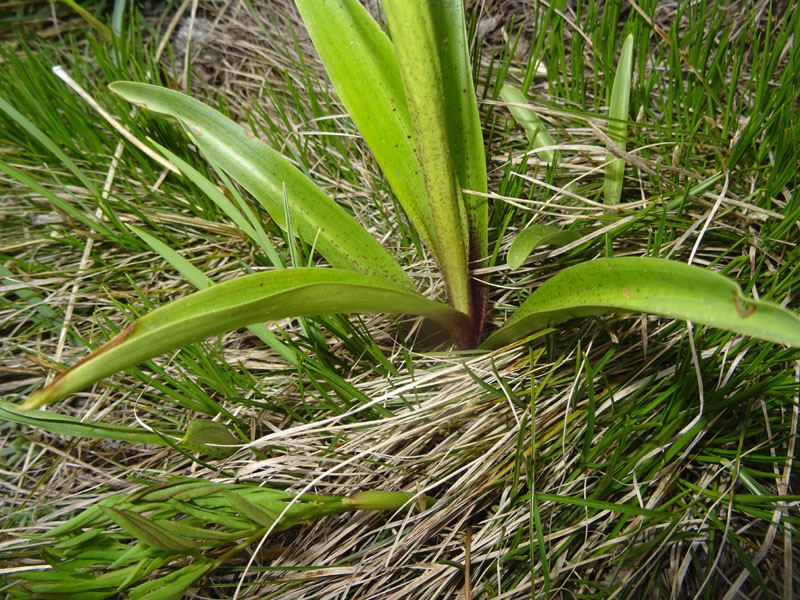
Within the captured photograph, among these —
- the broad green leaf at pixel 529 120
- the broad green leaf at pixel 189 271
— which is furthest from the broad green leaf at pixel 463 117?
the broad green leaf at pixel 189 271

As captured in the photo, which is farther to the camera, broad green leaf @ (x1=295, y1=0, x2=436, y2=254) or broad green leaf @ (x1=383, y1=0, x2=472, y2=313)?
broad green leaf @ (x1=295, y1=0, x2=436, y2=254)

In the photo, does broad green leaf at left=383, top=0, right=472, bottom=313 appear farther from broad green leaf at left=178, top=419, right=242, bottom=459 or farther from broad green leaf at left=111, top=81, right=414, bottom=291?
broad green leaf at left=178, top=419, right=242, bottom=459

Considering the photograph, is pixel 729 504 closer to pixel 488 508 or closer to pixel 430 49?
pixel 488 508

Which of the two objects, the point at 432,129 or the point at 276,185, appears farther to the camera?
the point at 276,185

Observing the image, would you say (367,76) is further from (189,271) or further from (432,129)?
(189,271)

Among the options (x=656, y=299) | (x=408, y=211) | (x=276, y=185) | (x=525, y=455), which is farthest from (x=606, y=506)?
(x=276, y=185)

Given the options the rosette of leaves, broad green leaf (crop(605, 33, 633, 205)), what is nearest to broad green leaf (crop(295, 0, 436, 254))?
the rosette of leaves
